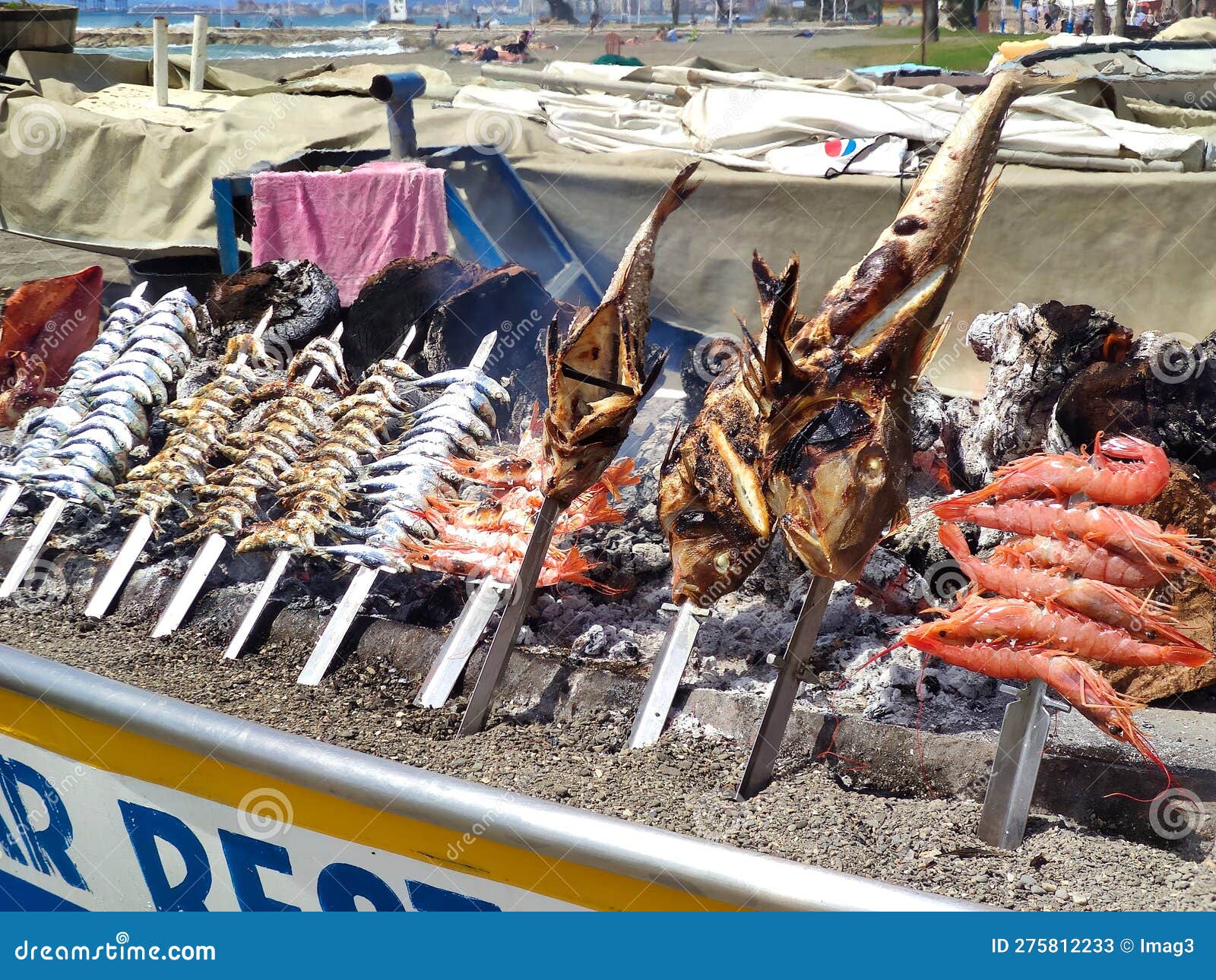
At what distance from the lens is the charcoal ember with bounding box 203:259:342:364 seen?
20.2 ft

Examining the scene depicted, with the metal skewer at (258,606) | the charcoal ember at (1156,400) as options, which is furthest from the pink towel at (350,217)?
the charcoal ember at (1156,400)

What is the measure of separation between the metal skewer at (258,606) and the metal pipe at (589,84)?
206 inches

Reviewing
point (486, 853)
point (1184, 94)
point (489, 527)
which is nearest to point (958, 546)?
point (486, 853)

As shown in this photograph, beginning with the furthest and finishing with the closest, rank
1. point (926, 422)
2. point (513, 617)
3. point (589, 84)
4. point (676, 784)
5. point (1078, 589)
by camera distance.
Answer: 1. point (589, 84)
2. point (926, 422)
3. point (513, 617)
4. point (676, 784)
5. point (1078, 589)

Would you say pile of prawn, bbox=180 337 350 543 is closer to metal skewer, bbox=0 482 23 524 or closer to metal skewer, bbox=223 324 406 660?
metal skewer, bbox=223 324 406 660

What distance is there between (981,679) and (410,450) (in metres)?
2.65

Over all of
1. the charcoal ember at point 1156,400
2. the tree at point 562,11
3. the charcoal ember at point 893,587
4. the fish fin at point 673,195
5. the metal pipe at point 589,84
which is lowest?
the charcoal ember at point 893,587

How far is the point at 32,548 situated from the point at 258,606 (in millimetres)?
1357

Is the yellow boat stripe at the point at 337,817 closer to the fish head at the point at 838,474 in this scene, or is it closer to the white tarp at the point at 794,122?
the fish head at the point at 838,474

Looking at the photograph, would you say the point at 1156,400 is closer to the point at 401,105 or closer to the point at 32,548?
the point at 32,548

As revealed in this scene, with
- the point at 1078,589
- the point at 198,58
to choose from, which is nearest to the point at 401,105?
the point at 198,58

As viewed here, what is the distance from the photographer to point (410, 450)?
498 cm

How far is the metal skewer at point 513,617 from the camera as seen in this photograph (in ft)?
12.3

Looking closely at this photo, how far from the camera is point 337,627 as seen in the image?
4223 millimetres
